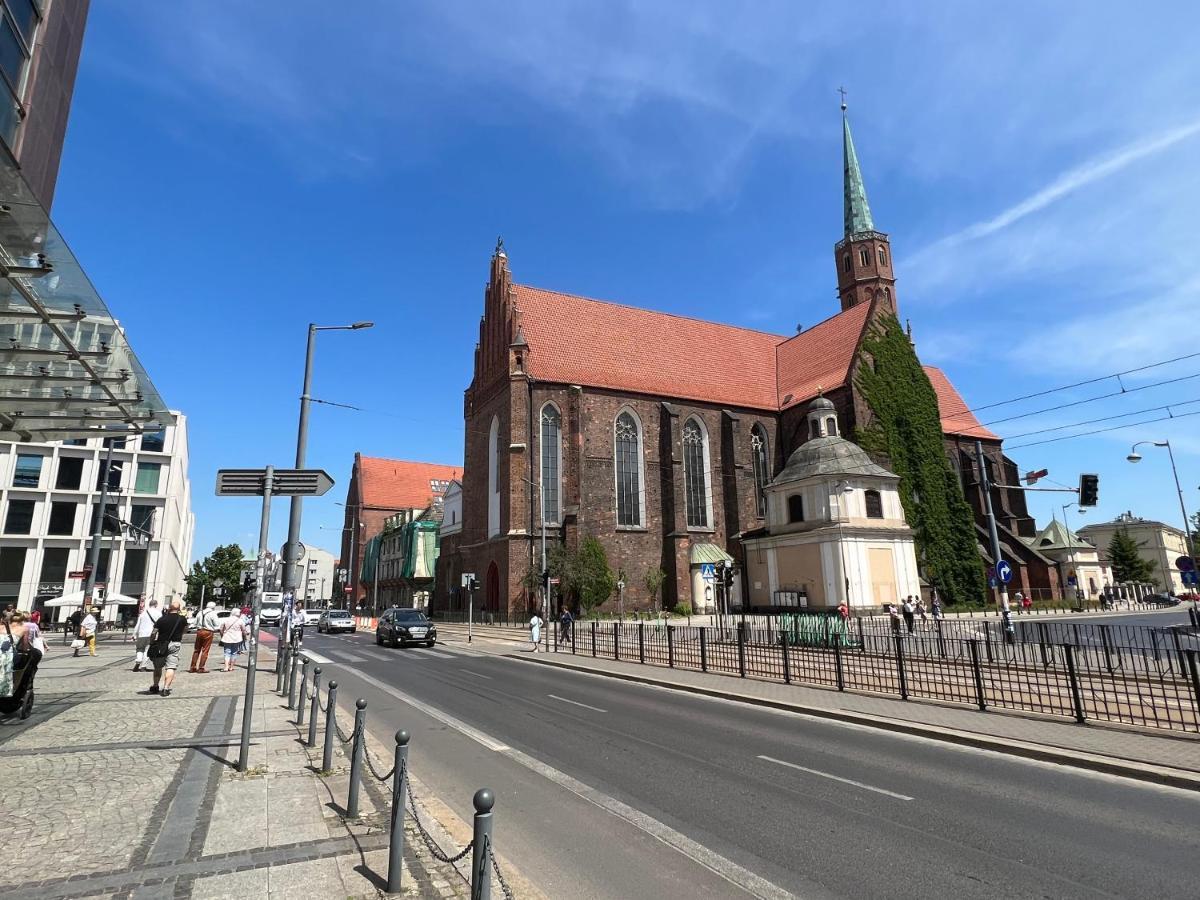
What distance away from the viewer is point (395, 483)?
82.6m

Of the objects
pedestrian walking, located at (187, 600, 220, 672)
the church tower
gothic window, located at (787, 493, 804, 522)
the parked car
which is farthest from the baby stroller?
the church tower

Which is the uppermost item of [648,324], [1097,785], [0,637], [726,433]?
[648,324]

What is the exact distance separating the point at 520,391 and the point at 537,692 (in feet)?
88.9

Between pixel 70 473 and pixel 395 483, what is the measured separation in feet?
125

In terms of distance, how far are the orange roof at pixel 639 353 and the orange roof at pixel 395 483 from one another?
38.6 metres

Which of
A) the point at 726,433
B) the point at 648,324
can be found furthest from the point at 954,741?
the point at 648,324

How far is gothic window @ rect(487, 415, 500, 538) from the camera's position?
41216mm

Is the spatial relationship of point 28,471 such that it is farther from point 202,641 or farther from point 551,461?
point 202,641

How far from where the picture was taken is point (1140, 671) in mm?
14453

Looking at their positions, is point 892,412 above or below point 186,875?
above

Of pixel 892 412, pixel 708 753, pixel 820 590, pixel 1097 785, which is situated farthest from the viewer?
pixel 892 412

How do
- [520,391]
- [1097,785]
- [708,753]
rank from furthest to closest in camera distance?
[520,391], [708,753], [1097,785]

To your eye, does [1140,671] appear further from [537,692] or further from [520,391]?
[520,391]

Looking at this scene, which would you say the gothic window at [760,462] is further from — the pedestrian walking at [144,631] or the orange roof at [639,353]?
the pedestrian walking at [144,631]
